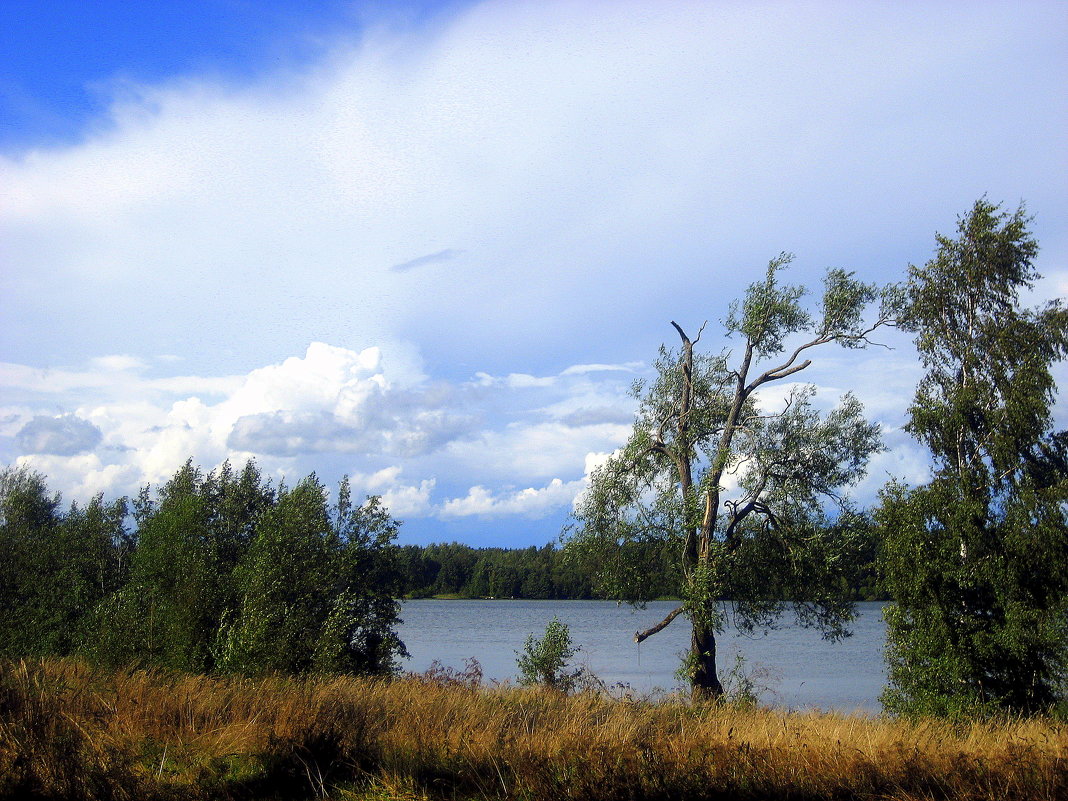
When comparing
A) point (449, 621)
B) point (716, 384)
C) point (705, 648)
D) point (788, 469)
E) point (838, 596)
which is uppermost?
point (716, 384)

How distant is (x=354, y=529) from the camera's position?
28188 millimetres

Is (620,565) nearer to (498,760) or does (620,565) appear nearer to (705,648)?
(705,648)

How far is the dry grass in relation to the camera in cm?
732

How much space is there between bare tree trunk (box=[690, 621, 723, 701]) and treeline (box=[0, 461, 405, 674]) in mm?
9307

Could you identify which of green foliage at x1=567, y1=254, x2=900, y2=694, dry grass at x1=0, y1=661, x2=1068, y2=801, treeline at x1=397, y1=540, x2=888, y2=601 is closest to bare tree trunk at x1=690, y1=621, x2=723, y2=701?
green foliage at x1=567, y1=254, x2=900, y2=694

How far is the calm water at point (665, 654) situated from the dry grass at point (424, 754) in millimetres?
10585

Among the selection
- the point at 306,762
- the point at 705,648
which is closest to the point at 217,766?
the point at 306,762

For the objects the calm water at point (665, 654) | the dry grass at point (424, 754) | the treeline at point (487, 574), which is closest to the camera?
the dry grass at point (424, 754)

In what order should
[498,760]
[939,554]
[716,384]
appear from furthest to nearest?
[716,384] < [939,554] < [498,760]

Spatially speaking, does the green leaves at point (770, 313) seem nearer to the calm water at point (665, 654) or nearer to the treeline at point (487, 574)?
the calm water at point (665, 654)

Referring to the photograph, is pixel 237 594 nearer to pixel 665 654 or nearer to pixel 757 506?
pixel 757 506

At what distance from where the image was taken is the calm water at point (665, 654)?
1228 inches

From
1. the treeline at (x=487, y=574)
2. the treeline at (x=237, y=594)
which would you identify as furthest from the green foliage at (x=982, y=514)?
the treeline at (x=487, y=574)

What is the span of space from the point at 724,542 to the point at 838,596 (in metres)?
3.21
